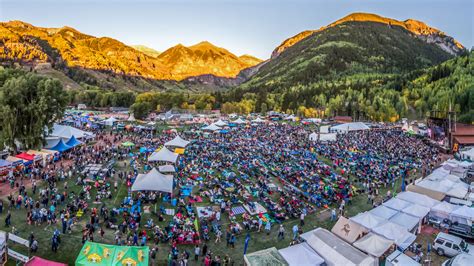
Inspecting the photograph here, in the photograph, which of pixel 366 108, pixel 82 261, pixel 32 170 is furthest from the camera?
pixel 366 108

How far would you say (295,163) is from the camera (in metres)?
32.1

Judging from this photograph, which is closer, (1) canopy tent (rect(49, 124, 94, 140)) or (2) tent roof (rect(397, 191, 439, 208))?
(2) tent roof (rect(397, 191, 439, 208))

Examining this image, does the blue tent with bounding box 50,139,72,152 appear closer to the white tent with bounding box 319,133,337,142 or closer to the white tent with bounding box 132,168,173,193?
the white tent with bounding box 132,168,173,193

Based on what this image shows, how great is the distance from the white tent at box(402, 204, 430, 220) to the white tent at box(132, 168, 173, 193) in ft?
51.0

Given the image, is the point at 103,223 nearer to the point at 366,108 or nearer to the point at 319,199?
the point at 319,199

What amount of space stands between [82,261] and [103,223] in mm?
5621

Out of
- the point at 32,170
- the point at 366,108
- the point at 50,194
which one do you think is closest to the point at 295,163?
the point at 50,194

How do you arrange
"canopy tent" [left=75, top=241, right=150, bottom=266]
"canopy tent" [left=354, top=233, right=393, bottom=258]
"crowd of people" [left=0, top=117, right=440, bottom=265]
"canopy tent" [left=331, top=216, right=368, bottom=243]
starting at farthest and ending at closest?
1. "crowd of people" [left=0, top=117, right=440, bottom=265]
2. "canopy tent" [left=331, top=216, right=368, bottom=243]
3. "canopy tent" [left=354, top=233, right=393, bottom=258]
4. "canopy tent" [left=75, top=241, right=150, bottom=266]

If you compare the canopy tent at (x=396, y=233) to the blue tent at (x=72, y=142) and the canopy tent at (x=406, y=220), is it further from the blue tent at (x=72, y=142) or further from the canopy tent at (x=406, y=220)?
the blue tent at (x=72, y=142)

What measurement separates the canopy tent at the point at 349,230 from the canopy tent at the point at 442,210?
7.01 meters

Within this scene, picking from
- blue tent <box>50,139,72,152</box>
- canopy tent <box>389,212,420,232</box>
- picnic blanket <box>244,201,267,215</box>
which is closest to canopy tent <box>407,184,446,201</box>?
canopy tent <box>389,212,420,232</box>

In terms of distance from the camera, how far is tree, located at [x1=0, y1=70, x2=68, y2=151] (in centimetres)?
2969

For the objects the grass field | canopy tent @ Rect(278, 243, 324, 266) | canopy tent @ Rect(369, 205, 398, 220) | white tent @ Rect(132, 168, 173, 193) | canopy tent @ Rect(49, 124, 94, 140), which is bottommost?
the grass field

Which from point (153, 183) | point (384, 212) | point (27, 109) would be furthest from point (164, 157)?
point (384, 212)
